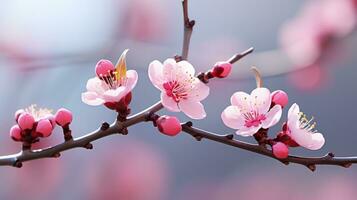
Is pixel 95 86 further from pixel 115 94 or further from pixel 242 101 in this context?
pixel 242 101

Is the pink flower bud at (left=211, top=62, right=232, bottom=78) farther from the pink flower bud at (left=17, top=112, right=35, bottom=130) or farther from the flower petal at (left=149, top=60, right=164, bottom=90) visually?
the pink flower bud at (left=17, top=112, right=35, bottom=130)

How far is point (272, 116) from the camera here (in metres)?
0.44

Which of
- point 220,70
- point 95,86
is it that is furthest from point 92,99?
point 220,70

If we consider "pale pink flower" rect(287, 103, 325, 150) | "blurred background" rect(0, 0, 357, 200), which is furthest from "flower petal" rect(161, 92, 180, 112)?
"blurred background" rect(0, 0, 357, 200)

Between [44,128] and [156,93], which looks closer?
[44,128]

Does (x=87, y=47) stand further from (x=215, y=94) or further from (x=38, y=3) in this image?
(x=215, y=94)

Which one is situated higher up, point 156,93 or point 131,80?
point 131,80

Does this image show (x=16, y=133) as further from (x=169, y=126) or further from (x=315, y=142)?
(x=315, y=142)

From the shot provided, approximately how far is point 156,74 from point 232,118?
0.27ft

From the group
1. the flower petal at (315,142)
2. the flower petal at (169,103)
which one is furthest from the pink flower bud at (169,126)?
the flower petal at (315,142)

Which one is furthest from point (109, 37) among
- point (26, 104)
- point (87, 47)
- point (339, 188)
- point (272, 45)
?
point (339, 188)

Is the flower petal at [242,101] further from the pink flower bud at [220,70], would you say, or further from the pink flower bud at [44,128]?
the pink flower bud at [44,128]

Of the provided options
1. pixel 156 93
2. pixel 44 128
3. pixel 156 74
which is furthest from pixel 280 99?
pixel 156 93

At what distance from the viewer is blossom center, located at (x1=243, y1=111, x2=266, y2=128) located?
450mm
